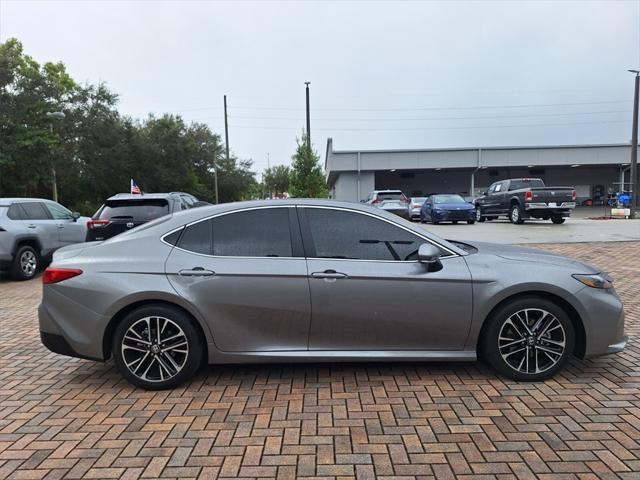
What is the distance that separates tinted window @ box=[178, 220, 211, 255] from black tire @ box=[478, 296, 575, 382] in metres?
2.43

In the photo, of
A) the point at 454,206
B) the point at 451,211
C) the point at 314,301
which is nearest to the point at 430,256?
the point at 314,301

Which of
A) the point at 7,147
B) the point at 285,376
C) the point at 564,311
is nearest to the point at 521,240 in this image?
the point at 564,311

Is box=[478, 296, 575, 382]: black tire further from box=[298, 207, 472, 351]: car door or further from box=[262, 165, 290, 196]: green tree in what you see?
box=[262, 165, 290, 196]: green tree

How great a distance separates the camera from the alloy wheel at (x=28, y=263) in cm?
974

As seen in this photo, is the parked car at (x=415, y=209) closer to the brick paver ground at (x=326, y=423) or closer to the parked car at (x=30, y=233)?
the parked car at (x=30, y=233)

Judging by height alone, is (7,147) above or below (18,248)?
above

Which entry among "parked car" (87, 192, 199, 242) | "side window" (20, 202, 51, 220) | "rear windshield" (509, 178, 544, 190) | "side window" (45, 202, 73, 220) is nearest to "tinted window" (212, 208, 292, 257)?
"parked car" (87, 192, 199, 242)

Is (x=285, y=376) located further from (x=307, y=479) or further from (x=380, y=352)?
(x=307, y=479)

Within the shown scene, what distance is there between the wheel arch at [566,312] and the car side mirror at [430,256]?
60cm

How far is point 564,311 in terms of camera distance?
410 cm

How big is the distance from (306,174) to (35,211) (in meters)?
13.5

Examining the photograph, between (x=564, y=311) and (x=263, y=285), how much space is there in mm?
2501

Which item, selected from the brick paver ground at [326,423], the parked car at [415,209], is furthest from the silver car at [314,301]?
the parked car at [415,209]

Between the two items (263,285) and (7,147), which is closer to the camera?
(263,285)
